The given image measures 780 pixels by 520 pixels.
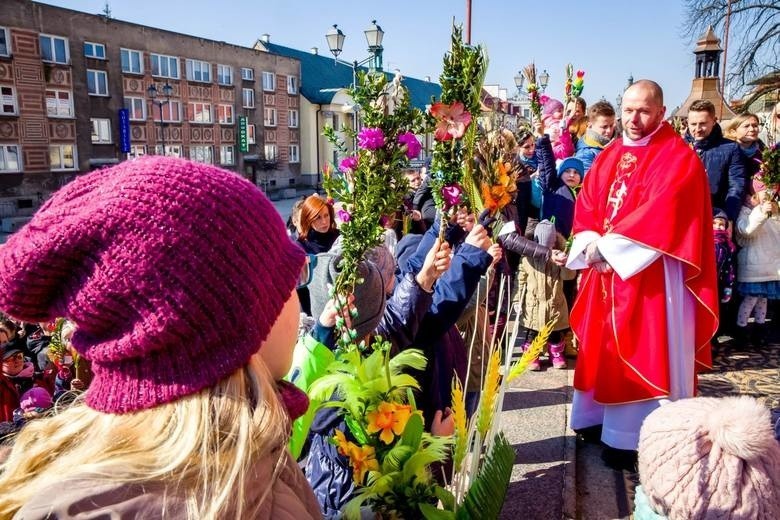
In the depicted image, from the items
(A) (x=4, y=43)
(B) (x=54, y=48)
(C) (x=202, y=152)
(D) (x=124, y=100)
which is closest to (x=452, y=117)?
(A) (x=4, y=43)

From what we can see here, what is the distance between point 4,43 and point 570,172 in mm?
28758

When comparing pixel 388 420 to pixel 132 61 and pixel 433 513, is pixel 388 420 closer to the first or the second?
pixel 433 513

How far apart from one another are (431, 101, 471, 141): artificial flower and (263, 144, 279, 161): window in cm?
3881

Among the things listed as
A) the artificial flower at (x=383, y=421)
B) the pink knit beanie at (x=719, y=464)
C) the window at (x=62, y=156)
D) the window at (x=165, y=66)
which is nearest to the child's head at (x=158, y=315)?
the artificial flower at (x=383, y=421)

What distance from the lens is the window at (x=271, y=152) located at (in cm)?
3934

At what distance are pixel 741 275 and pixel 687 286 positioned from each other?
2.64 m

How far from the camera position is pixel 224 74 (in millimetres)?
36594

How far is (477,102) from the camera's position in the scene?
189 cm

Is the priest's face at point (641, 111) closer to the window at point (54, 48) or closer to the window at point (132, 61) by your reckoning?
the window at point (54, 48)

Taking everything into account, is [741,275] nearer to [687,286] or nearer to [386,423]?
[687,286]

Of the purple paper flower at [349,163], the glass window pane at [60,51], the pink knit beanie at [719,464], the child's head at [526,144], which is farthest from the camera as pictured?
the glass window pane at [60,51]

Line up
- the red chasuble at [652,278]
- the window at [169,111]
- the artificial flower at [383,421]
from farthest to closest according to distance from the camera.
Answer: the window at [169,111] < the red chasuble at [652,278] < the artificial flower at [383,421]

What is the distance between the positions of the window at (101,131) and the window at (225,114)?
761 centimetres

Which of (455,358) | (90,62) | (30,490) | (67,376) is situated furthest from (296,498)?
(90,62)
